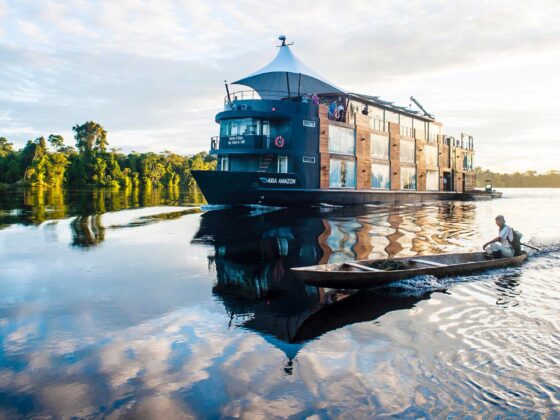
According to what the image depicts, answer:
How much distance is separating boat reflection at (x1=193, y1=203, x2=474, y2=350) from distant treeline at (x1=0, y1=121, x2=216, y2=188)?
7716cm

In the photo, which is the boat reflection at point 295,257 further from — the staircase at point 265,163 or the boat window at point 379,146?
the boat window at point 379,146

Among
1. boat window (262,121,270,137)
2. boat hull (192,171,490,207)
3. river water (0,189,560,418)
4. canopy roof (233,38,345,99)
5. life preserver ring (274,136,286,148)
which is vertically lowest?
river water (0,189,560,418)

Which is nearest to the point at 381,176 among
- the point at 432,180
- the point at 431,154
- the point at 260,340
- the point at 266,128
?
the point at 432,180

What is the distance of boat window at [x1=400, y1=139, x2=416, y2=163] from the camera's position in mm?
45844

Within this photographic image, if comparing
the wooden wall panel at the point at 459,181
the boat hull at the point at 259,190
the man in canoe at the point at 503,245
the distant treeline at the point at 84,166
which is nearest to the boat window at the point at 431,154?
the wooden wall panel at the point at 459,181

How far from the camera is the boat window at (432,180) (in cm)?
5041

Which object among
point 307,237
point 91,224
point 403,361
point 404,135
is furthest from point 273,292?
point 404,135

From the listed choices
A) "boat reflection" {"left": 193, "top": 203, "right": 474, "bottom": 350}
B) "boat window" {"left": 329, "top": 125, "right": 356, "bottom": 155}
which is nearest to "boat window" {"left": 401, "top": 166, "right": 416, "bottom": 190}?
"boat window" {"left": 329, "top": 125, "right": 356, "bottom": 155}

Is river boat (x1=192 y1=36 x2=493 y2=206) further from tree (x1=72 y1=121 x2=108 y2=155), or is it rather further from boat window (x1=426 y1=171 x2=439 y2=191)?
tree (x1=72 y1=121 x2=108 y2=155)

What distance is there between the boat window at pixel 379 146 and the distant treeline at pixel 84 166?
2828 inches

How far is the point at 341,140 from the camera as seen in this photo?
36.9 metres

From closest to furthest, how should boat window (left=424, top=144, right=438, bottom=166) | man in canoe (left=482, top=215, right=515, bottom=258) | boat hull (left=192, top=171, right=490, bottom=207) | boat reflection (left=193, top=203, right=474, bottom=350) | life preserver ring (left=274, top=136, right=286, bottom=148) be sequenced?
boat reflection (left=193, top=203, right=474, bottom=350)
man in canoe (left=482, top=215, right=515, bottom=258)
boat hull (left=192, top=171, right=490, bottom=207)
life preserver ring (left=274, top=136, right=286, bottom=148)
boat window (left=424, top=144, right=438, bottom=166)

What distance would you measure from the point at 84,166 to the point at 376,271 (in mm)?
102221

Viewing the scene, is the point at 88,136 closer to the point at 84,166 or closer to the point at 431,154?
the point at 84,166
